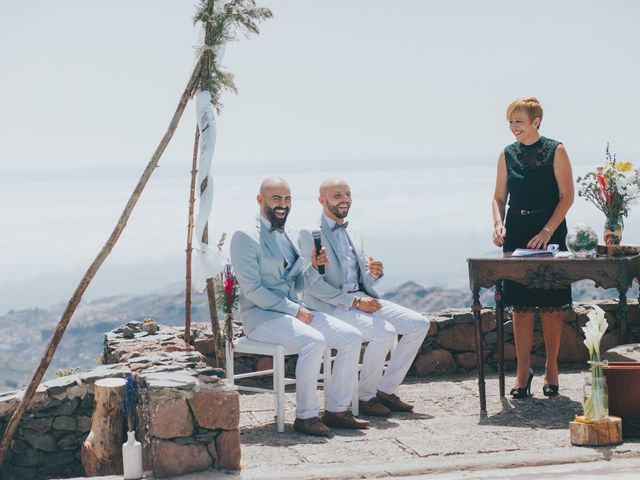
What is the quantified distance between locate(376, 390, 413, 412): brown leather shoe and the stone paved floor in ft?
0.36

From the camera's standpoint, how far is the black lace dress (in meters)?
7.78

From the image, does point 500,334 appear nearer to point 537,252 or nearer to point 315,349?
point 537,252

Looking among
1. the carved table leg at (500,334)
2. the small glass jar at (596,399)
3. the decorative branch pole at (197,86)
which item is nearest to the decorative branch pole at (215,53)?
the decorative branch pole at (197,86)

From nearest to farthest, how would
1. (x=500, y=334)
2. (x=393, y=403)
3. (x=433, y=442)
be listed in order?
1. (x=433, y=442)
2. (x=393, y=403)
3. (x=500, y=334)

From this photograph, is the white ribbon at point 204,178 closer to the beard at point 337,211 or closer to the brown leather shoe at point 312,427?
the beard at point 337,211

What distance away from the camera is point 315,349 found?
698 centimetres

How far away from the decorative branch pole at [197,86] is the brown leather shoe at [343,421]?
2302 millimetres

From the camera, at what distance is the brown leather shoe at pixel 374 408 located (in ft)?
24.6

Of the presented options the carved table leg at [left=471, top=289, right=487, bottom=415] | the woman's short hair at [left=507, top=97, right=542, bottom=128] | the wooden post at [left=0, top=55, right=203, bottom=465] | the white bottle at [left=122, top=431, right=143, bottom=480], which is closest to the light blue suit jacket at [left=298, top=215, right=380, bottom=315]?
the carved table leg at [left=471, top=289, right=487, bottom=415]

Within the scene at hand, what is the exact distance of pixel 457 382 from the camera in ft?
29.2

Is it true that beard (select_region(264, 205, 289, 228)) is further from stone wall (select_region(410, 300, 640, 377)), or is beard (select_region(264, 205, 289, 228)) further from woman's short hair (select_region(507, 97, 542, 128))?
stone wall (select_region(410, 300, 640, 377))

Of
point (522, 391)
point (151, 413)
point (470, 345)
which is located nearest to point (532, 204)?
point (522, 391)

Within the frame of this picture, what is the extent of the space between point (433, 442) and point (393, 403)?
3.59 feet

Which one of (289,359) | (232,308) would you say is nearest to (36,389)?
(232,308)
